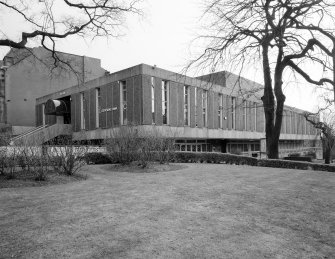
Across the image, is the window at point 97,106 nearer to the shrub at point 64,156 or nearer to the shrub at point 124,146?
the shrub at point 124,146

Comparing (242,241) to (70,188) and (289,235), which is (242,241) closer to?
(289,235)

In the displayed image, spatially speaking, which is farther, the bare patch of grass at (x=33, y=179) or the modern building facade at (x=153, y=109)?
the modern building facade at (x=153, y=109)

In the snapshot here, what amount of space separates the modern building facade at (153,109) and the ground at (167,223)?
1410 cm

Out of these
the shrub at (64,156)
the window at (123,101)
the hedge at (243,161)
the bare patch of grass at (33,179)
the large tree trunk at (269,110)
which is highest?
the window at (123,101)

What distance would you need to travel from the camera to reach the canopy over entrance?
123 ft

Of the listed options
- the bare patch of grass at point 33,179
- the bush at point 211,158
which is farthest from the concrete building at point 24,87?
the bare patch of grass at point 33,179

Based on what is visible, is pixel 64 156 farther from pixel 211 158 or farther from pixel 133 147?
pixel 211 158

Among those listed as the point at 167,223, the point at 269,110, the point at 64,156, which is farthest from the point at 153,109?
the point at 167,223

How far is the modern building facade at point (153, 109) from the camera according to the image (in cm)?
2820

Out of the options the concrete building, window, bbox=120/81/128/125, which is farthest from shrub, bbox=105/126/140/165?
the concrete building

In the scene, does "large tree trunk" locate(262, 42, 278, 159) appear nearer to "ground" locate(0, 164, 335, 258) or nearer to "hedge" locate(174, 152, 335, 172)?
"hedge" locate(174, 152, 335, 172)

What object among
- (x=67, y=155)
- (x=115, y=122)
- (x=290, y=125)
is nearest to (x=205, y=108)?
(x=115, y=122)

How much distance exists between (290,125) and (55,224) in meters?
64.7

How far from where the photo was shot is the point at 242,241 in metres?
4.47
